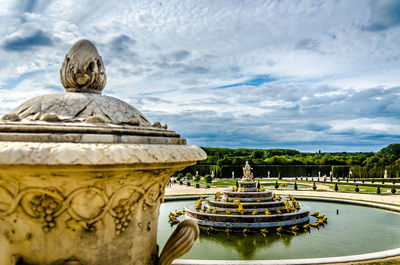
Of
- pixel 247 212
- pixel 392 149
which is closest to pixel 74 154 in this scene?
pixel 247 212

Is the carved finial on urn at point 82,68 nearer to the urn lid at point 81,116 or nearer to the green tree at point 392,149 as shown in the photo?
the urn lid at point 81,116

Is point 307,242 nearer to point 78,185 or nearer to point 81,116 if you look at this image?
point 81,116

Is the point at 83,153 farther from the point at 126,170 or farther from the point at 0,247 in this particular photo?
the point at 0,247

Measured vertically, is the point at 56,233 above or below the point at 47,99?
below

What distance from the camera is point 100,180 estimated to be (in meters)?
2.01

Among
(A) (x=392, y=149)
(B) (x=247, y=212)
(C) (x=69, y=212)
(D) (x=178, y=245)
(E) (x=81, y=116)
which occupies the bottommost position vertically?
(B) (x=247, y=212)

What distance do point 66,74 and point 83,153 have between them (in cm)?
121

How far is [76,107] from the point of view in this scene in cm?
246

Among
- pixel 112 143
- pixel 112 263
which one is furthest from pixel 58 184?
pixel 112 263

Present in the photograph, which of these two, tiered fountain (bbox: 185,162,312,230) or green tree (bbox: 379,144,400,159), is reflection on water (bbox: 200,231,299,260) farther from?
green tree (bbox: 379,144,400,159)

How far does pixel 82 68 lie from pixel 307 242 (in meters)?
11.2

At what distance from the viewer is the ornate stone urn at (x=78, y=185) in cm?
183

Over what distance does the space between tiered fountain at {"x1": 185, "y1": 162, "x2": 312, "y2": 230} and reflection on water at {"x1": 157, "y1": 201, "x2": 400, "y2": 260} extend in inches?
25.8

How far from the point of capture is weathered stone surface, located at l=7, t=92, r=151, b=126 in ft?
7.93
